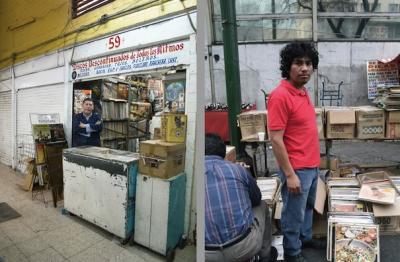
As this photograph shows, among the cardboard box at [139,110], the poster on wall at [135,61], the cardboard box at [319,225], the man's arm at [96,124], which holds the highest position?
the poster on wall at [135,61]

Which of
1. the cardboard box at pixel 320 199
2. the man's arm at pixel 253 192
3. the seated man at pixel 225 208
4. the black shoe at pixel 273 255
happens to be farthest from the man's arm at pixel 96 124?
the cardboard box at pixel 320 199

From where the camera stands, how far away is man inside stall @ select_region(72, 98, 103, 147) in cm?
194

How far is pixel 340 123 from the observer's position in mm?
2396

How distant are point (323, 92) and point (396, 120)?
3507 mm

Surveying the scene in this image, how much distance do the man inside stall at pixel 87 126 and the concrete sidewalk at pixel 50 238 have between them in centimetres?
40

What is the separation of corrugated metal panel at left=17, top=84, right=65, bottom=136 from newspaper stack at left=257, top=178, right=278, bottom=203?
1204mm

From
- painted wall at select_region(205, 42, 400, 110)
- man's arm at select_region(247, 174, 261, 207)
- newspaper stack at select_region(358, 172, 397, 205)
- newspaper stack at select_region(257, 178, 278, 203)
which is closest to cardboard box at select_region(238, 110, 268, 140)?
newspaper stack at select_region(257, 178, 278, 203)

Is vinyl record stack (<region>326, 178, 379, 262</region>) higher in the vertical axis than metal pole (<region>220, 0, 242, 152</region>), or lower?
lower

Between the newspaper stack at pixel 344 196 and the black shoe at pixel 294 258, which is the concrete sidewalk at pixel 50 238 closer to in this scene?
the black shoe at pixel 294 258

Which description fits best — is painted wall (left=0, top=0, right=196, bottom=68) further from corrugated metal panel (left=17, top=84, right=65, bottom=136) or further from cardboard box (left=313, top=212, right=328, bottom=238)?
cardboard box (left=313, top=212, right=328, bottom=238)

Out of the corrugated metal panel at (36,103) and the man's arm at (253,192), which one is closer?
the man's arm at (253,192)

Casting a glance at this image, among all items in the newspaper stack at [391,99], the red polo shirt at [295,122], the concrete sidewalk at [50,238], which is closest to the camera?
the red polo shirt at [295,122]

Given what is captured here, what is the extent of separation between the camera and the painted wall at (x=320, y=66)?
18.4 ft

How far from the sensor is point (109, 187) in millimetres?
1950
